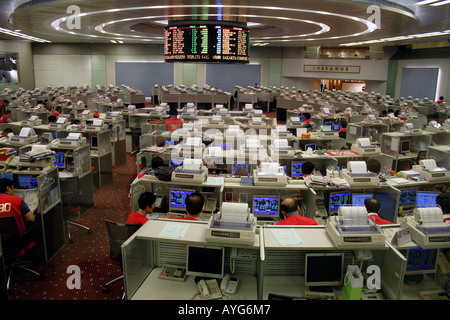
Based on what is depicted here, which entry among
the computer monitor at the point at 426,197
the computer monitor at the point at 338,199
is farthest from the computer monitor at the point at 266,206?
the computer monitor at the point at 426,197

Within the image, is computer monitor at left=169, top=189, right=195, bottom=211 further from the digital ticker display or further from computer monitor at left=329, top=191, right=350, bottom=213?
the digital ticker display

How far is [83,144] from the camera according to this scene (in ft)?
22.9

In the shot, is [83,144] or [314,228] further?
[83,144]

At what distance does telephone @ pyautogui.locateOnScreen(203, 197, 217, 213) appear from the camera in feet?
17.1

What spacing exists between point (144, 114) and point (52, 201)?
715 cm

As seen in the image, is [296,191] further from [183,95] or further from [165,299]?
[183,95]

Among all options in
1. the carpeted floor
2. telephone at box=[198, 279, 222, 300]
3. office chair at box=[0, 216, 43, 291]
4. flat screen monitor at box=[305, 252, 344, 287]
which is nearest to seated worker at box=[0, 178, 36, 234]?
office chair at box=[0, 216, 43, 291]

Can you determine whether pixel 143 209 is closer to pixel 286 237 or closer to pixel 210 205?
pixel 210 205

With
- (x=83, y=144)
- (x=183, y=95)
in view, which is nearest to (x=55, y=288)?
(x=83, y=144)

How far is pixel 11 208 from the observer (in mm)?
4309

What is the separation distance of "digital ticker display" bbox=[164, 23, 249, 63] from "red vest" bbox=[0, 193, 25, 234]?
514 centimetres

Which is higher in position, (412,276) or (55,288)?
(412,276)

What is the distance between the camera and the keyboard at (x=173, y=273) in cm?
328
